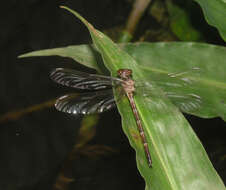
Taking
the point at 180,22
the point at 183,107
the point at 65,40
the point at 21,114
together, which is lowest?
the point at 183,107

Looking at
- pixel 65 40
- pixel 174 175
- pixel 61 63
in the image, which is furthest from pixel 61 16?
pixel 174 175

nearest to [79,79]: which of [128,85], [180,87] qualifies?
[128,85]

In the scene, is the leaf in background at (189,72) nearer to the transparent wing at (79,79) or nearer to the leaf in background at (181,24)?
the transparent wing at (79,79)

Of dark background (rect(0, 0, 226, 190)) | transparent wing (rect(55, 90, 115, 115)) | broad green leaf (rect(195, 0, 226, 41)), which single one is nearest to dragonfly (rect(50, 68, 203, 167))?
transparent wing (rect(55, 90, 115, 115))

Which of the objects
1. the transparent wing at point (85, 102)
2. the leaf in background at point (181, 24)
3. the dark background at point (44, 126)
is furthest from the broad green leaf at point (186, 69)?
the leaf in background at point (181, 24)

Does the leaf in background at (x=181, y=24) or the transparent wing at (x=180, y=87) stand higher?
the leaf in background at (x=181, y=24)

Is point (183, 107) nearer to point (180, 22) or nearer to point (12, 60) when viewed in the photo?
point (180, 22)
